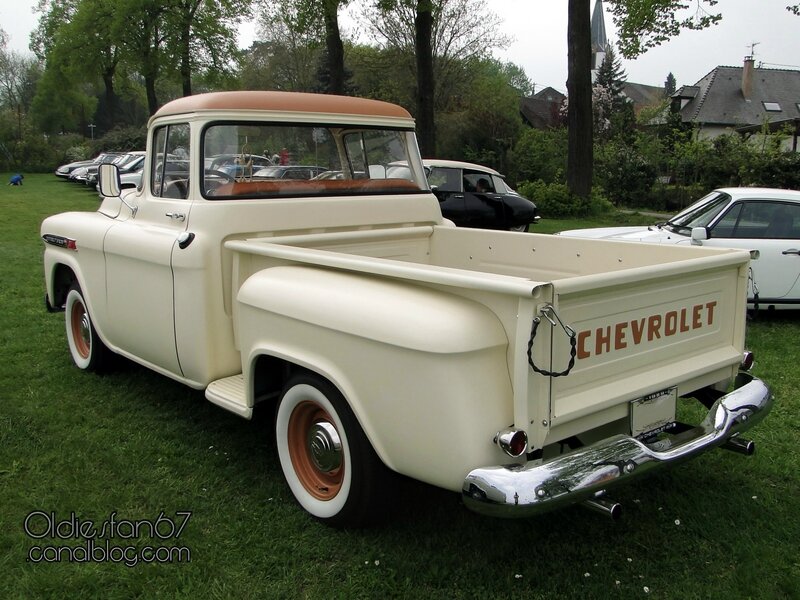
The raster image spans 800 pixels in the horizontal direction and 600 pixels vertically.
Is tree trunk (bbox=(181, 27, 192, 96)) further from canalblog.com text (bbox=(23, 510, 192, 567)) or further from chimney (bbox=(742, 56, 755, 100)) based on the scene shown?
chimney (bbox=(742, 56, 755, 100))

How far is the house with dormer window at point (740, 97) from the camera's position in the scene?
42562mm

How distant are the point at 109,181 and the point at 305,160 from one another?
1393 millimetres

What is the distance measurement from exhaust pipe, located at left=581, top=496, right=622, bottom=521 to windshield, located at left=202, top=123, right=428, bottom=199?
2.54 metres

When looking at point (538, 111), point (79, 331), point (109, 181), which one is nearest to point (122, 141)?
point (538, 111)

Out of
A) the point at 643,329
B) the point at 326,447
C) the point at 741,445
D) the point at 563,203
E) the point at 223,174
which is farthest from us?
the point at 563,203

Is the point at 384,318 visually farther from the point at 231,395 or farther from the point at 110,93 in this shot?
the point at 110,93

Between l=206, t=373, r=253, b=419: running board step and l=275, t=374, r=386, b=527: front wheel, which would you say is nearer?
l=275, t=374, r=386, b=527: front wheel

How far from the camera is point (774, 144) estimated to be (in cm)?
1966

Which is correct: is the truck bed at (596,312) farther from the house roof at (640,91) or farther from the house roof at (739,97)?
the house roof at (640,91)

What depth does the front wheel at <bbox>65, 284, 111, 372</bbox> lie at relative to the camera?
506cm

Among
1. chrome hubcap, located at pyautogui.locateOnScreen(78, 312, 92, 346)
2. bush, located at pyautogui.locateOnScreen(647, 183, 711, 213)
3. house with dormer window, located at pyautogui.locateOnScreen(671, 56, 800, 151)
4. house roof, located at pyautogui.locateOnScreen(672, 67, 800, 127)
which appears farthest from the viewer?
house roof, located at pyautogui.locateOnScreen(672, 67, 800, 127)

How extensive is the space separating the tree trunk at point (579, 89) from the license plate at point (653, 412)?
14052mm

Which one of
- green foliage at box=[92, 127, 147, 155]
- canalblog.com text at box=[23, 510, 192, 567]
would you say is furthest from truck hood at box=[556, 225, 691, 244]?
green foliage at box=[92, 127, 147, 155]

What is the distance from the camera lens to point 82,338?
5.43 metres
